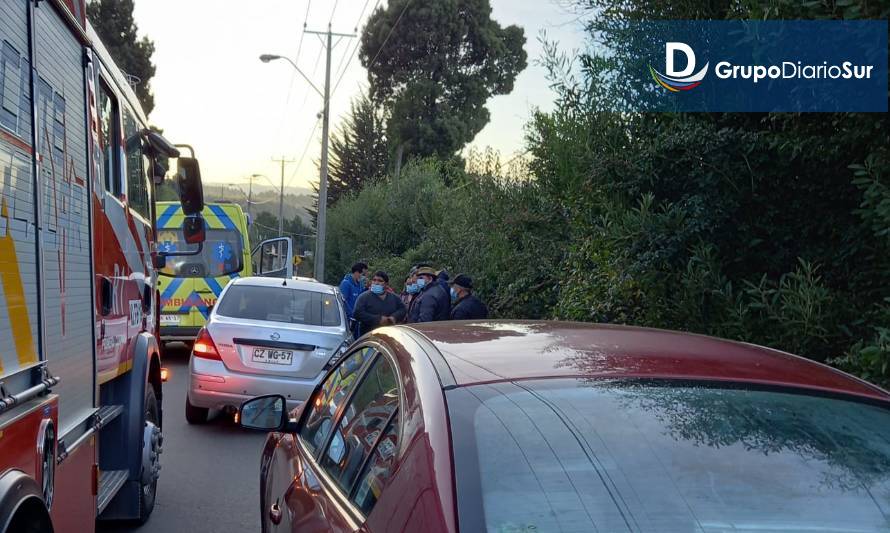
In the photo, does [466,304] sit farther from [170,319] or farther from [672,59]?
[170,319]

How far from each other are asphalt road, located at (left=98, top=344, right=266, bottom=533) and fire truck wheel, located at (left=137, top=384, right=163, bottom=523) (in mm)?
198

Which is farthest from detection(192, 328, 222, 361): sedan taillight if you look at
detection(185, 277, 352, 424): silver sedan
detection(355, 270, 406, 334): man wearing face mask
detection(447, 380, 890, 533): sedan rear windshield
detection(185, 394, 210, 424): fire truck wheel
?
detection(447, 380, 890, 533): sedan rear windshield

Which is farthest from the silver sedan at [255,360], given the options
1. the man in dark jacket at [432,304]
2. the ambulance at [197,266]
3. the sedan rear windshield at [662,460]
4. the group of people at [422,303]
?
the sedan rear windshield at [662,460]

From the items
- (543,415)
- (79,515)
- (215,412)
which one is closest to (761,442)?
(543,415)

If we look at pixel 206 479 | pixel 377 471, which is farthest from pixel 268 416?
pixel 206 479

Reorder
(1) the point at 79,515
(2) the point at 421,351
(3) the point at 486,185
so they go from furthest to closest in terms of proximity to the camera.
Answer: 1. (3) the point at 486,185
2. (1) the point at 79,515
3. (2) the point at 421,351

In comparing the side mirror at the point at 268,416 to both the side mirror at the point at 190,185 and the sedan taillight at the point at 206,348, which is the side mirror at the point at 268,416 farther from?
the sedan taillight at the point at 206,348

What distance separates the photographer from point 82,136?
13.9 feet

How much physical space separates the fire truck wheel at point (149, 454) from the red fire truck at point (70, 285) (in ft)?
0.07

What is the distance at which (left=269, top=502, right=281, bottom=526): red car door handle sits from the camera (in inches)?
136

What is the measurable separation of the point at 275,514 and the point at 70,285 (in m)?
1.30

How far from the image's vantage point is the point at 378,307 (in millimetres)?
12875

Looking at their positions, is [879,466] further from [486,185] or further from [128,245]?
[486,185]

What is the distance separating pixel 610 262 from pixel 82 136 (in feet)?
20.6
